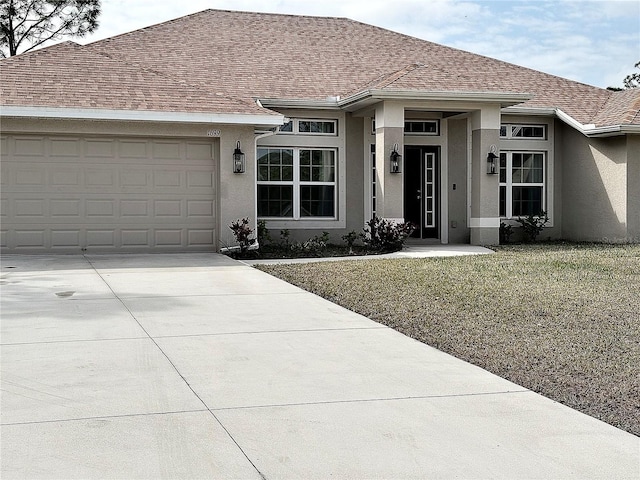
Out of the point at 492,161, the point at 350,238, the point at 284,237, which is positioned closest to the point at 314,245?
the point at 350,238

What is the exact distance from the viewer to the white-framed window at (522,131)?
1942 cm

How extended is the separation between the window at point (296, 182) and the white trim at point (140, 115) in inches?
94.2

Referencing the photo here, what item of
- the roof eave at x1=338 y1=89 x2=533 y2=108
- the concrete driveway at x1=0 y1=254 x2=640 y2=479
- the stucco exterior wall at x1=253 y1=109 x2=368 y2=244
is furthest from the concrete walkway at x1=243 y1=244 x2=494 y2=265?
the concrete driveway at x1=0 y1=254 x2=640 y2=479

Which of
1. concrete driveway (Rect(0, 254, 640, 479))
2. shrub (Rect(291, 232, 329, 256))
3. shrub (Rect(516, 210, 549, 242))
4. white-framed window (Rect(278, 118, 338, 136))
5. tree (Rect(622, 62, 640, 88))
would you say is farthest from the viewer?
tree (Rect(622, 62, 640, 88))

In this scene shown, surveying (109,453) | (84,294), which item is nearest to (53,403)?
(109,453)

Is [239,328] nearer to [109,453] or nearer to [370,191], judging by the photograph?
[109,453]

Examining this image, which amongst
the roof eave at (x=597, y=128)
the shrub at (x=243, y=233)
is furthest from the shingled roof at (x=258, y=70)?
the shrub at (x=243, y=233)

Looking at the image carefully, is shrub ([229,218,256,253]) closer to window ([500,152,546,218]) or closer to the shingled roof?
the shingled roof

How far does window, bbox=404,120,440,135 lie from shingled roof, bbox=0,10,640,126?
1.29m

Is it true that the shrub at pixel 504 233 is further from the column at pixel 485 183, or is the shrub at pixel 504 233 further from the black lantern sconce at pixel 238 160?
the black lantern sconce at pixel 238 160

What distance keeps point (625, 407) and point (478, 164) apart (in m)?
12.5

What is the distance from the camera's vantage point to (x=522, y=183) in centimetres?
1967

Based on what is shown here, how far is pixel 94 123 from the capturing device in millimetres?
15180

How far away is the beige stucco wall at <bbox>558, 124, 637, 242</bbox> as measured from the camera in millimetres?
17891
